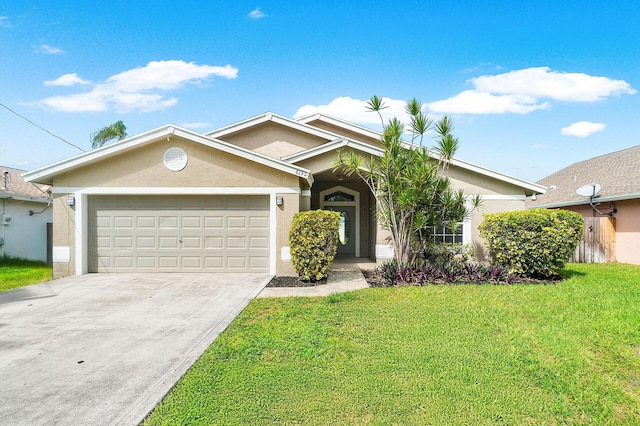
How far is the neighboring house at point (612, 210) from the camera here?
13.5 meters

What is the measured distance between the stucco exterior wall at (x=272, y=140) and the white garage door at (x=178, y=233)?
469 centimetres

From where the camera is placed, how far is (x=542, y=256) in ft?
31.2

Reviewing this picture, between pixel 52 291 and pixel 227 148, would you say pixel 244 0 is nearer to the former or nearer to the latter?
pixel 227 148

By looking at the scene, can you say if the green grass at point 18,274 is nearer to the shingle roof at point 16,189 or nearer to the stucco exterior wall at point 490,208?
the shingle roof at point 16,189

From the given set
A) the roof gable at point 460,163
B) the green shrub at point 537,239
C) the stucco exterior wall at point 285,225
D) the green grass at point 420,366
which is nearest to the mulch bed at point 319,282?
the green shrub at point 537,239

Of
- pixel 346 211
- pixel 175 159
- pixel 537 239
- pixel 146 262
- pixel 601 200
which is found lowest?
pixel 146 262

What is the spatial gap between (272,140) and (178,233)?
5.96 metres

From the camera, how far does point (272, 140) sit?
1513 centimetres

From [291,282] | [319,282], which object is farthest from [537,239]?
[291,282]

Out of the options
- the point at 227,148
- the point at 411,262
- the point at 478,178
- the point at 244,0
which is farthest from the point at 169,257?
the point at 478,178

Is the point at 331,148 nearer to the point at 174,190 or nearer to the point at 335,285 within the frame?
the point at 335,285

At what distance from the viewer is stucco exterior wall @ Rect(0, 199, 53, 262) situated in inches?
579

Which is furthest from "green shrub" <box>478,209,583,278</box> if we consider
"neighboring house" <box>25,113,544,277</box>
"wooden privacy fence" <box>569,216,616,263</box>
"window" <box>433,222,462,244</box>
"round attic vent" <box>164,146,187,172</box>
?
"round attic vent" <box>164,146,187,172</box>

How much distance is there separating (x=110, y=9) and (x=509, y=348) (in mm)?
17107
